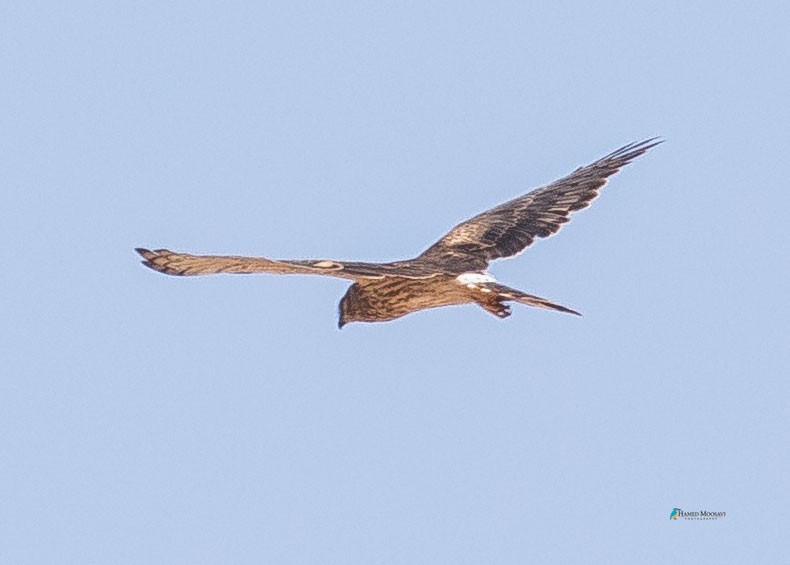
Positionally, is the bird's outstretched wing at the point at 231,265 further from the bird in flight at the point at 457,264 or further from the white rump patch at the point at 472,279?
the white rump patch at the point at 472,279

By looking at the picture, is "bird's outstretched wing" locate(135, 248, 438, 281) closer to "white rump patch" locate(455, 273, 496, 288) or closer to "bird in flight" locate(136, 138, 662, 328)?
"bird in flight" locate(136, 138, 662, 328)

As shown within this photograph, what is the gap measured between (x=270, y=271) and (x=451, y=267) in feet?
10.2

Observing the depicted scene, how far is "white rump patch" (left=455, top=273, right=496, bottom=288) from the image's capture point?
14586 millimetres

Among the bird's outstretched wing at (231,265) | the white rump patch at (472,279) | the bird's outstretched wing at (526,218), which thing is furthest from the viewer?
the bird's outstretched wing at (526,218)

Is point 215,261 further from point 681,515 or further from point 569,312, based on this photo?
point 681,515

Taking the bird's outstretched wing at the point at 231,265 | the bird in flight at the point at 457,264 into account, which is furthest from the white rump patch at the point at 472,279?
the bird's outstretched wing at the point at 231,265

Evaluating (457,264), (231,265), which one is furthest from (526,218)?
(231,265)

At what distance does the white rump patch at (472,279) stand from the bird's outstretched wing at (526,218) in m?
Answer: 0.71

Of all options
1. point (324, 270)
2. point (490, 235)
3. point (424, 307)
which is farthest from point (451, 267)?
point (324, 270)

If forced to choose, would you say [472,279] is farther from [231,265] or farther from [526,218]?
[231,265]

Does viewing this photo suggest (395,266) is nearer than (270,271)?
No

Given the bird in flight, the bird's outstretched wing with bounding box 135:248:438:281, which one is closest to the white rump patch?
the bird in flight

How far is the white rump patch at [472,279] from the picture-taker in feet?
47.9

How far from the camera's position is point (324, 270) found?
12492 mm
